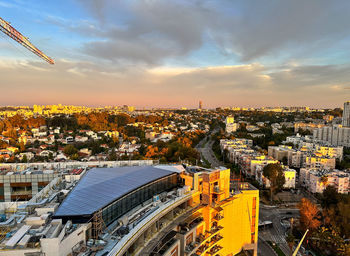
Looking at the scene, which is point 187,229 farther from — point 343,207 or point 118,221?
point 343,207

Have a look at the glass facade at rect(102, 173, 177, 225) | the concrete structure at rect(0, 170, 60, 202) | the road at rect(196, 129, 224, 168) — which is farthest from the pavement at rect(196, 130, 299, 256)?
the concrete structure at rect(0, 170, 60, 202)

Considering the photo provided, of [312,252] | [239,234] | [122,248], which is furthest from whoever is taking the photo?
[312,252]

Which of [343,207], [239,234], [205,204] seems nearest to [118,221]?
[205,204]

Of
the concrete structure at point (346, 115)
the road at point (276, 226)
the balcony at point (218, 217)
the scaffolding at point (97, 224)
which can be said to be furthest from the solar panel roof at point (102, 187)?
the concrete structure at point (346, 115)

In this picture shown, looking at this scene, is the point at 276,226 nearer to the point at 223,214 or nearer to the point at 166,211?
the point at 223,214

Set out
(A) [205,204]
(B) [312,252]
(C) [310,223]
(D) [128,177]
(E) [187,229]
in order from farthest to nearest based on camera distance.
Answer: (C) [310,223] < (B) [312,252] < (A) [205,204] < (D) [128,177] < (E) [187,229]

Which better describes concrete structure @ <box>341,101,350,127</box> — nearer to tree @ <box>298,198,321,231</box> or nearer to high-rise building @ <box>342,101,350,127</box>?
high-rise building @ <box>342,101,350,127</box>
